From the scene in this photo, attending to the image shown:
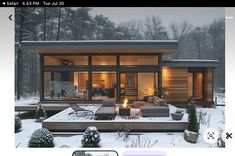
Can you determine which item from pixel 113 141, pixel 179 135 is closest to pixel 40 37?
pixel 113 141

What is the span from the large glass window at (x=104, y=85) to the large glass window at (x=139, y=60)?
758mm

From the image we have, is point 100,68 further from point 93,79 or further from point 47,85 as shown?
point 47,85

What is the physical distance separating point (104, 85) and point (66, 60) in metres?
2.03

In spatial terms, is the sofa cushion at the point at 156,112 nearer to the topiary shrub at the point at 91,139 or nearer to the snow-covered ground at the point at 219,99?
the snow-covered ground at the point at 219,99

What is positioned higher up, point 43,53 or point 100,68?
point 43,53

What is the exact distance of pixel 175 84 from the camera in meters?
10.0

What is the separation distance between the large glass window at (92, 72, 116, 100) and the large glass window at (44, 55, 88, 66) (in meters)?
0.78

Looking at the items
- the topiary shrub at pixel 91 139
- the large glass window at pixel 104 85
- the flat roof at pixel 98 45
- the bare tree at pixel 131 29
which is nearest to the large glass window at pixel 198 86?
the flat roof at pixel 98 45

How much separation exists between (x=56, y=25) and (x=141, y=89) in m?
5.36

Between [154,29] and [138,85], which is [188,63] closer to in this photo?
[154,29]

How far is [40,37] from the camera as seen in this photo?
10.4m

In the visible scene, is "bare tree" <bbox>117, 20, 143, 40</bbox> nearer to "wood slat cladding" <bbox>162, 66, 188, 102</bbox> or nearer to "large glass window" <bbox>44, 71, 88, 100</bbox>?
"wood slat cladding" <bbox>162, 66, 188, 102</bbox>

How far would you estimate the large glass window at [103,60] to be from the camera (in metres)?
9.53

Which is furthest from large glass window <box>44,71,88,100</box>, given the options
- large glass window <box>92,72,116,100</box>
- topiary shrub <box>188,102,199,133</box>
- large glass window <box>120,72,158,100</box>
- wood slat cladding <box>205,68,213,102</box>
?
wood slat cladding <box>205,68,213,102</box>
